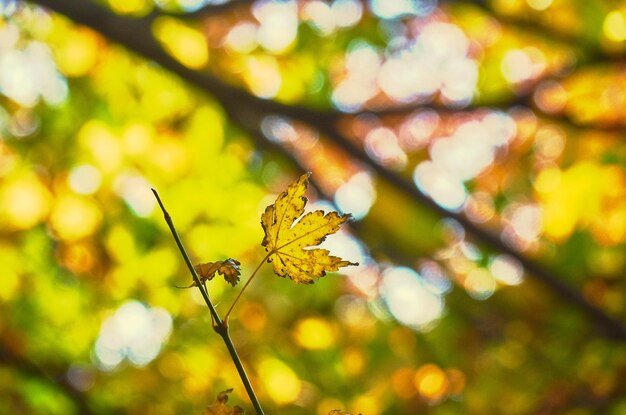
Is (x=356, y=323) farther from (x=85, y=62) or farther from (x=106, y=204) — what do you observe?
(x=85, y=62)

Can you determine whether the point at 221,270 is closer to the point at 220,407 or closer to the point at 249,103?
the point at 220,407

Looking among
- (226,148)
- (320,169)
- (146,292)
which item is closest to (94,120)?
(226,148)

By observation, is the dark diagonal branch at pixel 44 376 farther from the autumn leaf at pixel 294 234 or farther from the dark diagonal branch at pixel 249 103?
the autumn leaf at pixel 294 234

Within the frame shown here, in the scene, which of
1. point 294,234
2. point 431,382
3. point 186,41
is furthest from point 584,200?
point 294,234

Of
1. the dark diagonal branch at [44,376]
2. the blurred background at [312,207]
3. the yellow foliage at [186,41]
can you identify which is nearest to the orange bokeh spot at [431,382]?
the blurred background at [312,207]

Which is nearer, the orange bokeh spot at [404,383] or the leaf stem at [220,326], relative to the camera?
the leaf stem at [220,326]

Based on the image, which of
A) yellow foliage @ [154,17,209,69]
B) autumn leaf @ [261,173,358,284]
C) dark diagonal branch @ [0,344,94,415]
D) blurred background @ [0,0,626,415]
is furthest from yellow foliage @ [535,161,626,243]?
autumn leaf @ [261,173,358,284]
